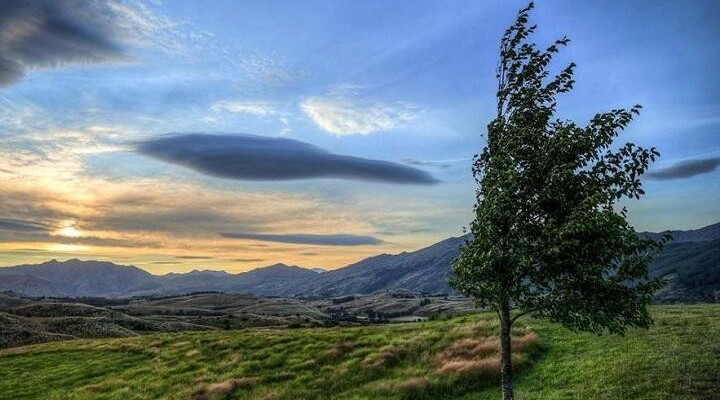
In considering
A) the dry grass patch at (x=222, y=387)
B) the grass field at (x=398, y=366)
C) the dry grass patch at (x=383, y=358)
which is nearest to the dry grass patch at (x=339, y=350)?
the grass field at (x=398, y=366)

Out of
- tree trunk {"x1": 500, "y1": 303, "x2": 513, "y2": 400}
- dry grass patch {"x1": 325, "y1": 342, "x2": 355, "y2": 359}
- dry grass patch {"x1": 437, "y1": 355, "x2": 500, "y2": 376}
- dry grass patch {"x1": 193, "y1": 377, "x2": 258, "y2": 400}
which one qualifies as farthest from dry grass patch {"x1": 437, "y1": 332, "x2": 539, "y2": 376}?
dry grass patch {"x1": 193, "y1": 377, "x2": 258, "y2": 400}

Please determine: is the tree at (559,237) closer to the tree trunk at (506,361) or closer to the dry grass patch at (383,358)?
the tree trunk at (506,361)

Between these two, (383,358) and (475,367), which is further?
(383,358)

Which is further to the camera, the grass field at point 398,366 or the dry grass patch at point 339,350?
the dry grass patch at point 339,350

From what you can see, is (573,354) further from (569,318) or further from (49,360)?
(49,360)

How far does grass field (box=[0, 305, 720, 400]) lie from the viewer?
26.9 metres

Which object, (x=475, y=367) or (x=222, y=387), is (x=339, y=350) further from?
(x=475, y=367)

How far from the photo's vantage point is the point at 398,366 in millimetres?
38375

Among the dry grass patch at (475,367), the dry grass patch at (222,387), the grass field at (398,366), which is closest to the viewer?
the grass field at (398,366)

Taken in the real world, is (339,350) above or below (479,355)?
below

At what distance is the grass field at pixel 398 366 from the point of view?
1057 inches

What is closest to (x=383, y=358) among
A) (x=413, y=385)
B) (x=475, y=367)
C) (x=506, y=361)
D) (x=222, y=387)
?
(x=413, y=385)

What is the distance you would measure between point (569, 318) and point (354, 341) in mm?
30704

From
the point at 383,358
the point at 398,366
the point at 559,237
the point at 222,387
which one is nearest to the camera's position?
the point at 559,237
